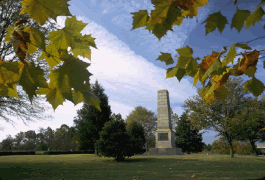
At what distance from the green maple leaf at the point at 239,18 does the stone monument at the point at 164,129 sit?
23137 millimetres

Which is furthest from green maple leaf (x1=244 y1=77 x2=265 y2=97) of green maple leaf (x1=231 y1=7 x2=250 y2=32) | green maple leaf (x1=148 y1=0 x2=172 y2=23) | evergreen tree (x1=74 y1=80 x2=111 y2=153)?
evergreen tree (x1=74 y1=80 x2=111 y2=153)

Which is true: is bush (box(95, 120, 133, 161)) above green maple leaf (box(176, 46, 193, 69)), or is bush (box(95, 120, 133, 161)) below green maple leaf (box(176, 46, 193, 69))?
below

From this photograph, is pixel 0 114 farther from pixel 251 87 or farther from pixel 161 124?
pixel 161 124

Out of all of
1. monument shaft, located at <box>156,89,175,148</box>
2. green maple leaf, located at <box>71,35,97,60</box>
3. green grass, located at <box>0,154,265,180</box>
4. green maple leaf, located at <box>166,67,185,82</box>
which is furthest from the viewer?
monument shaft, located at <box>156,89,175,148</box>

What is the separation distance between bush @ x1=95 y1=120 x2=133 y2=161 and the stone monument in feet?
34.1

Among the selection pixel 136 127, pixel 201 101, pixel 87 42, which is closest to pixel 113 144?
pixel 136 127

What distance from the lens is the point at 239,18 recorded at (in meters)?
0.98

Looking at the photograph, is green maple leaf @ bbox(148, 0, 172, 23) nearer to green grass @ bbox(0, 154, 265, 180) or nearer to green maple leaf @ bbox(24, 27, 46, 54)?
green maple leaf @ bbox(24, 27, 46, 54)

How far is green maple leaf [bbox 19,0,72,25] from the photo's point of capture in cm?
93

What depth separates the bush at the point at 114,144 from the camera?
1336 cm

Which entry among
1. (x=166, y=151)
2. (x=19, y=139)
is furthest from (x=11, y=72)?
(x=19, y=139)

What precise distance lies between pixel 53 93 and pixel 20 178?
752cm

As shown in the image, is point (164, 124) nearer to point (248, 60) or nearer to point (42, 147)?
point (248, 60)

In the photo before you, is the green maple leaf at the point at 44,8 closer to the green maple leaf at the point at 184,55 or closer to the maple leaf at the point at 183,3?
the maple leaf at the point at 183,3
